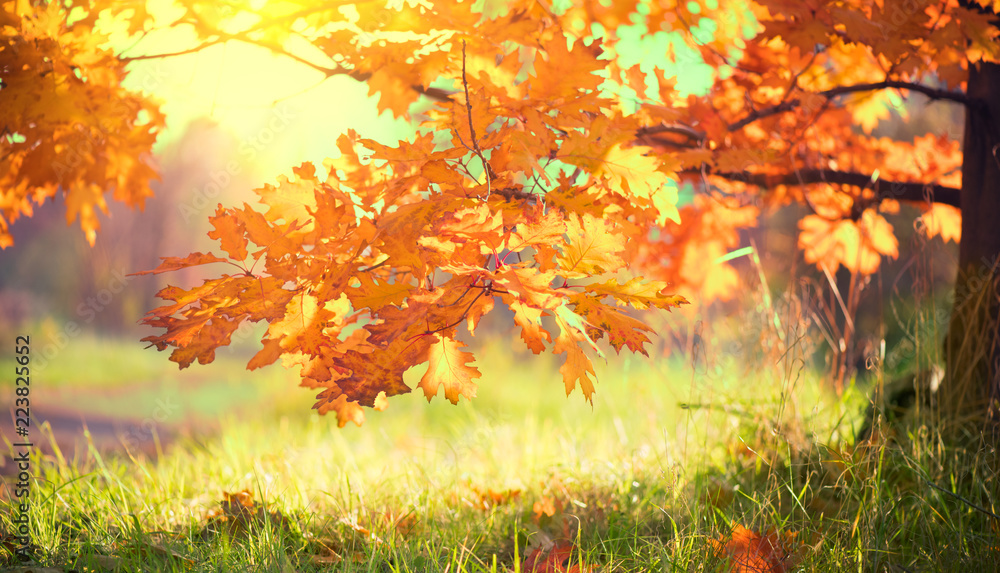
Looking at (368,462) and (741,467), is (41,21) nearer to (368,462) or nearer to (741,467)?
(368,462)

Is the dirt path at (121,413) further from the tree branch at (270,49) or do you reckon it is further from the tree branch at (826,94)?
the tree branch at (826,94)

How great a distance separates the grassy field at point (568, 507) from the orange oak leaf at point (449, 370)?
55 centimetres

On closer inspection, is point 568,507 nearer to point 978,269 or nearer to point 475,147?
point 475,147

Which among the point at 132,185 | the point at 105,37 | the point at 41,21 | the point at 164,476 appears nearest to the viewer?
the point at 41,21

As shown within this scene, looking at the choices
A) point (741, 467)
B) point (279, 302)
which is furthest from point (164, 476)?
point (741, 467)

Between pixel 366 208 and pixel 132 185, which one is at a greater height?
pixel 132 185

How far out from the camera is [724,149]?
257cm

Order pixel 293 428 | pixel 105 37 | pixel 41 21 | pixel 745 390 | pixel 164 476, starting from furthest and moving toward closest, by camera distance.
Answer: pixel 293 428 < pixel 745 390 < pixel 164 476 < pixel 105 37 < pixel 41 21

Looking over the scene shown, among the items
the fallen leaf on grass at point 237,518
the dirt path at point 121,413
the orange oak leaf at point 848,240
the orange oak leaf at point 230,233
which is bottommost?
the dirt path at point 121,413

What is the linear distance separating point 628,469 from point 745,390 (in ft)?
3.87

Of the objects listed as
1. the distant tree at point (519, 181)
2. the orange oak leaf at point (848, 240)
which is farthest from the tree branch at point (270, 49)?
the orange oak leaf at point (848, 240)

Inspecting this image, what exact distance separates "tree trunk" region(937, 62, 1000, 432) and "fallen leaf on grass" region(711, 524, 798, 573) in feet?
3.89

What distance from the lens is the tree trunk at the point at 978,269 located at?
257 centimetres

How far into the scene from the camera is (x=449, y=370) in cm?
141
